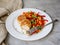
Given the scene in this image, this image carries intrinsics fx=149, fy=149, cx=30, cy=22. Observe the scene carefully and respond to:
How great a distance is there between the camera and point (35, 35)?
0.81 meters

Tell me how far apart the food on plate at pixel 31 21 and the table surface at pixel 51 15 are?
63mm

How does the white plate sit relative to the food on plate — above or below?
below

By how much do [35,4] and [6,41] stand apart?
375 millimetres

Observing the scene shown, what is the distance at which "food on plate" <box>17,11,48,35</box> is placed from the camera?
822mm

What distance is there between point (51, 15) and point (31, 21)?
175 mm

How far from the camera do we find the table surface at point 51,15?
0.81 metres

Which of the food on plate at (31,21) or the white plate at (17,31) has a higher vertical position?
the food on plate at (31,21)

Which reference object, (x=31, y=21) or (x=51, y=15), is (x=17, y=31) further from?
(x=51, y=15)

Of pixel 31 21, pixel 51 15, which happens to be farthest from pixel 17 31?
pixel 51 15

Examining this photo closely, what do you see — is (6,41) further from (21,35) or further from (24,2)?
(24,2)

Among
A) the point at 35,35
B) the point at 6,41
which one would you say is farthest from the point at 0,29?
the point at 35,35

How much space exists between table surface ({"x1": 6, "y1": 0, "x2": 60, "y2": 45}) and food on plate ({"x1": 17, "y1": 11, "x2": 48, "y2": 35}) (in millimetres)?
63

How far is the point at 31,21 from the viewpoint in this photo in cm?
86

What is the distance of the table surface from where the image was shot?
809 mm
